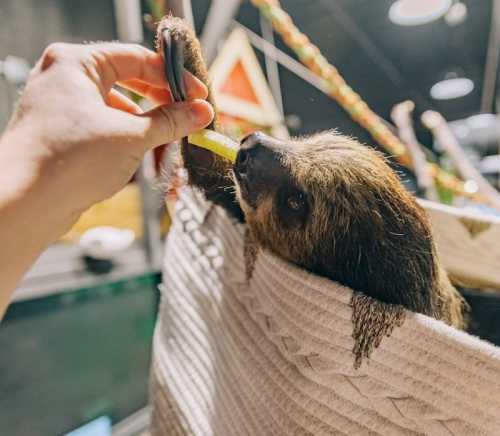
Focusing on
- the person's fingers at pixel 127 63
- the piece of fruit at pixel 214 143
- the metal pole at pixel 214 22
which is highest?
the metal pole at pixel 214 22

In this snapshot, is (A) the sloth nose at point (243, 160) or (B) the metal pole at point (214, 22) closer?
(A) the sloth nose at point (243, 160)

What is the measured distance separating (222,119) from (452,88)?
1118 millimetres

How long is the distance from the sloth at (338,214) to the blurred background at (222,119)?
31 centimetres

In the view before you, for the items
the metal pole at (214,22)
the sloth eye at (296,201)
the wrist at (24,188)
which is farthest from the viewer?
the metal pole at (214,22)

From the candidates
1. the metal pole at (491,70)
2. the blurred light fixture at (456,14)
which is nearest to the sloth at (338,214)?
the blurred light fixture at (456,14)

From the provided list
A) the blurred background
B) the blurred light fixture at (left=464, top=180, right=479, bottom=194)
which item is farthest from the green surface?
the blurred light fixture at (left=464, top=180, right=479, bottom=194)

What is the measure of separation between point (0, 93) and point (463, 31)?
64.9 inches

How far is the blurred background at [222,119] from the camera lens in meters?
1.11

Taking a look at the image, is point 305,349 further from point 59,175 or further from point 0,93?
point 0,93

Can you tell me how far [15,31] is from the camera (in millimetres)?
1082

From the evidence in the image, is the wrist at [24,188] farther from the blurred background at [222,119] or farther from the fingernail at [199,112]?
the blurred background at [222,119]

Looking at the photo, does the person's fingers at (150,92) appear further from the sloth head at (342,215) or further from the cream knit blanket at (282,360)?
the cream knit blanket at (282,360)

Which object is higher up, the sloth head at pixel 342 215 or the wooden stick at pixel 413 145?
the wooden stick at pixel 413 145

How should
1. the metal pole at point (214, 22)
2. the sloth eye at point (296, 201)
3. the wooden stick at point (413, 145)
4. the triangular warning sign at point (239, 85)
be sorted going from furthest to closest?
the triangular warning sign at point (239, 85)
the wooden stick at point (413, 145)
the metal pole at point (214, 22)
the sloth eye at point (296, 201)
